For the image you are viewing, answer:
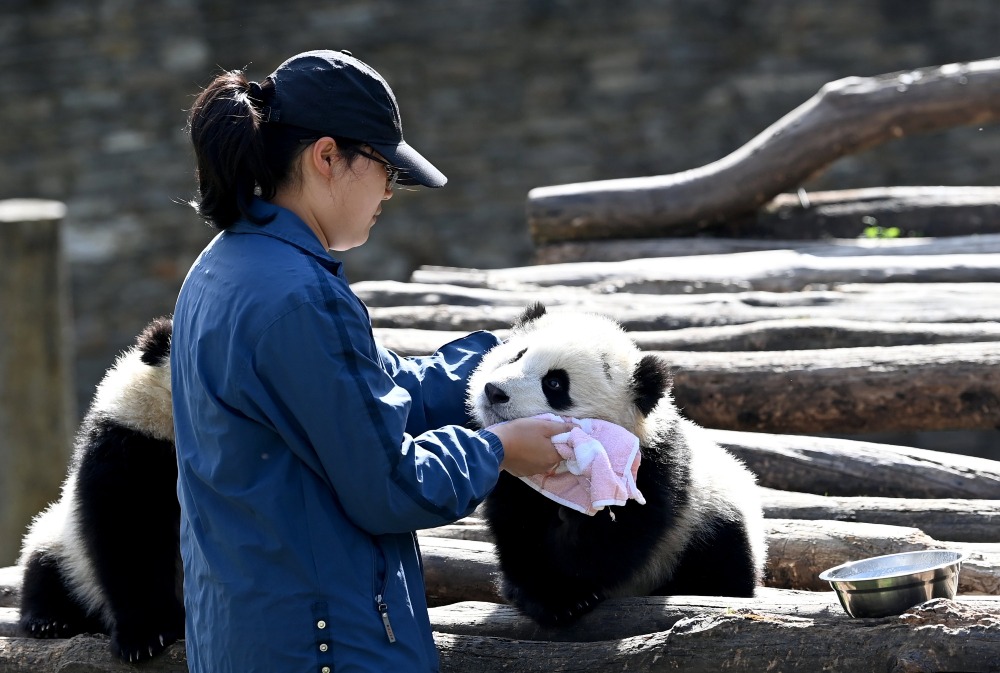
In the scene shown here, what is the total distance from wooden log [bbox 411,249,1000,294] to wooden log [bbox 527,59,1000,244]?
1.75 ft

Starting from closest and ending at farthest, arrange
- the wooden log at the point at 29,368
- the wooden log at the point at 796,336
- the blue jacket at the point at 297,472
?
the blue jacket at the point at 297,472 < the wooden log at the point at 796,336 < the wooden log at the point at 29,368

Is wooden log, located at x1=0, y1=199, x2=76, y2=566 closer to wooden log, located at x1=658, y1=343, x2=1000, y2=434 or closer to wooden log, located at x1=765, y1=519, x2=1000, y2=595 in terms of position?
wooden log, located at x1=658, y1=343, x2=1000, y2=434

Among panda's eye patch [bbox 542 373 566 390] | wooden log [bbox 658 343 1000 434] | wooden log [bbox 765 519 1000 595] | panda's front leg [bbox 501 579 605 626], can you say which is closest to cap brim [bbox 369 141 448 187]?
panda's eye patch [bbox 542 373 566 390]

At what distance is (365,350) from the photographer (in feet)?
6.40

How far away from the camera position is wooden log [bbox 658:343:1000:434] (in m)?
3.61

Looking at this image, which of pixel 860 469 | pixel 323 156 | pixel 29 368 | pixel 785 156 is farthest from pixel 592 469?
pixel 785 156

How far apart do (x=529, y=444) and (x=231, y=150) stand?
806 mm

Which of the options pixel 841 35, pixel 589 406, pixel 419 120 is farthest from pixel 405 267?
pixel 589 406

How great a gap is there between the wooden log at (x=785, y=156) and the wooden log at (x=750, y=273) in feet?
1.75

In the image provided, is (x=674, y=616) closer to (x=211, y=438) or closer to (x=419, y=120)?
(x=211, y=438)

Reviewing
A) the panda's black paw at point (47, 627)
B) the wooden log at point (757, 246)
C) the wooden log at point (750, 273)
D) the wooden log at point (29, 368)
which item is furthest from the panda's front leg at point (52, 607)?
the wooden log at point (757, 246)

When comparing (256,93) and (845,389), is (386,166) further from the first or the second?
(845,389)

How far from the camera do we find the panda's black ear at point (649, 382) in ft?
8.63

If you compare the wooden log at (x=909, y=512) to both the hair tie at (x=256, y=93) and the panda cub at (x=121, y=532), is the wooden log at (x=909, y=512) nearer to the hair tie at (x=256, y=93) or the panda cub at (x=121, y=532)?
the panda cub at (x=121, y=532)
